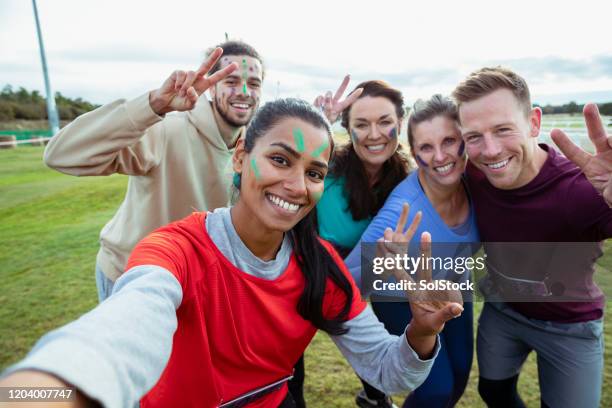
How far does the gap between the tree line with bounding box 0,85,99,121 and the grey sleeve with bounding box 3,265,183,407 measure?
129ft

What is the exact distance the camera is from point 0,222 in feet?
26.8

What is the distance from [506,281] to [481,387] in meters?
0.74

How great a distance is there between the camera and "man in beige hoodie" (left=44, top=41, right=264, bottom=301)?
6.64ft

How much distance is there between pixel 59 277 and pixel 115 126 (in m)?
4.03

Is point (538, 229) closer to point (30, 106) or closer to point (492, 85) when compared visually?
point (492, 85)

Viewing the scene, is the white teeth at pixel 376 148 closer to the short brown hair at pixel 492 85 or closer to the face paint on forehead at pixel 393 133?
the face paint on forehead at pixel 393 133

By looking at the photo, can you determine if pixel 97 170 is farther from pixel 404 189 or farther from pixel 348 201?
pixel 404 189

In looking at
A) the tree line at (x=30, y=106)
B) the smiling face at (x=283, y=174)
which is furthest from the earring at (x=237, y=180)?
the tree line at (x=30, y=106)

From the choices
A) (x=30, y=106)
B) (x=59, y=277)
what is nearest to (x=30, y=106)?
(x=30, y=106)

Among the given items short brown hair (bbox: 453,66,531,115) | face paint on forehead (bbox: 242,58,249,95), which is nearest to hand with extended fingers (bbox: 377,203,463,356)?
short brown hair (bbox: 453,66,531,115)

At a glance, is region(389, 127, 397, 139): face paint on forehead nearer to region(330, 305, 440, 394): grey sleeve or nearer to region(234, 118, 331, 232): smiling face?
region(234, 118, 331, 232): smiling face

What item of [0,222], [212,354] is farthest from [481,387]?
[0,222]

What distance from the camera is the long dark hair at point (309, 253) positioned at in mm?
1723

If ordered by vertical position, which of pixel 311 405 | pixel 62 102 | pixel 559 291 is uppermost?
pixel 62 102
